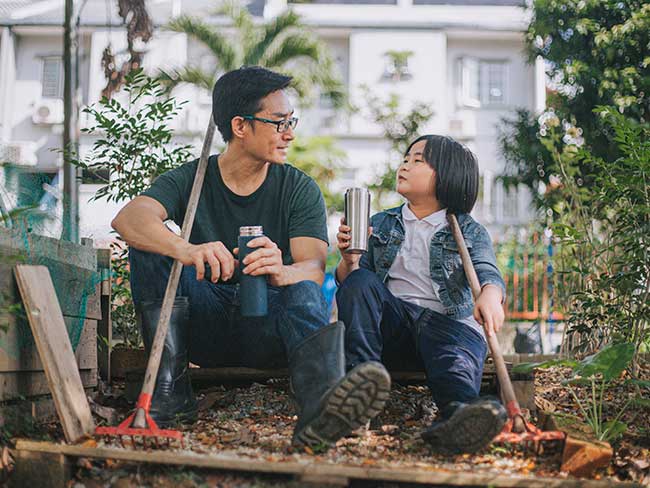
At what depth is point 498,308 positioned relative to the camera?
3121mm

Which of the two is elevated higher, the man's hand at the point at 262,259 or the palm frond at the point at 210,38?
the palm frond at the point at 210,38

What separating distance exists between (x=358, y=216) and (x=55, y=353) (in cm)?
126

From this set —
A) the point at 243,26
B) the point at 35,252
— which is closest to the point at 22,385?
the point at 35,252

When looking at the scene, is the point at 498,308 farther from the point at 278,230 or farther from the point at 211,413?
the point at 211,413

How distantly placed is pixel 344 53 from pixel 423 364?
21169mm

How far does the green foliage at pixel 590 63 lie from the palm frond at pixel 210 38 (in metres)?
7.71

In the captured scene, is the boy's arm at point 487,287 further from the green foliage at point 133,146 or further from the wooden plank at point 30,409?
the green foliage at point 133,146

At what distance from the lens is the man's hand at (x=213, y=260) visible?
3008 millimetres

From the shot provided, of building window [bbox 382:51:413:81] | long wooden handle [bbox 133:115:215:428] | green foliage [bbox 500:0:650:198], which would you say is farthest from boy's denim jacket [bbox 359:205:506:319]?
building window [bbox 382:51:413:81]

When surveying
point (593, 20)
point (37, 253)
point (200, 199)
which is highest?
point (593, 20)

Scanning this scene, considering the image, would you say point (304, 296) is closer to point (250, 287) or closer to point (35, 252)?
point (250, 287)

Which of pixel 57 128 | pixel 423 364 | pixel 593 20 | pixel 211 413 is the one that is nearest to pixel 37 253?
pixel 211 413

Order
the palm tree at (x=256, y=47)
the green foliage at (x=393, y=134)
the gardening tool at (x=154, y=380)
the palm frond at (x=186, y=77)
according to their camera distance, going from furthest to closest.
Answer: the palm tree at (x=256, y=47) → the palm frond at (x=186, y=77) → the green foliage at (x=393, y=134) → the gardening tool at (x=154, y=380)

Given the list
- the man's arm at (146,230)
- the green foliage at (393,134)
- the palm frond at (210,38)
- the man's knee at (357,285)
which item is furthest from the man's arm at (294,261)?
the palm frond at (210,38)
